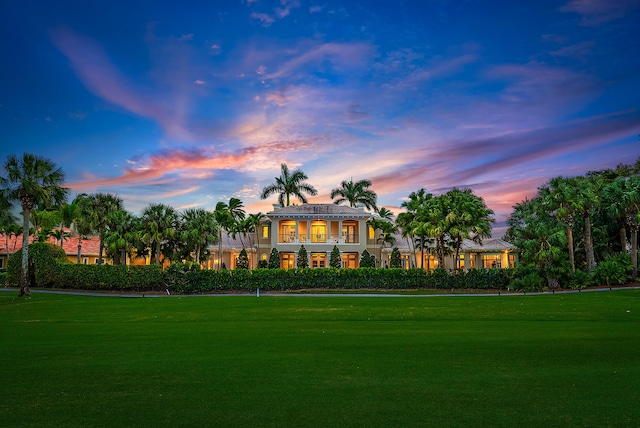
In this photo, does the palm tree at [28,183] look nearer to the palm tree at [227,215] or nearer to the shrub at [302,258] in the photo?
the palm tree at [227,215]

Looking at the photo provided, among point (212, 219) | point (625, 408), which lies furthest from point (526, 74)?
point (212, 219)

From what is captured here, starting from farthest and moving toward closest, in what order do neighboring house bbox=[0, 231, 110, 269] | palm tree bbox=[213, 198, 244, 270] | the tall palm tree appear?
neighboring house bbox=[0, 231, 110, 269]
the tall palm tree
palm tree bbox=[213, 198, 244, 270]

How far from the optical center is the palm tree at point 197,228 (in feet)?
135

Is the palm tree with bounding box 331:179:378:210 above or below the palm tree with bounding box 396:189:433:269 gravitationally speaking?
above

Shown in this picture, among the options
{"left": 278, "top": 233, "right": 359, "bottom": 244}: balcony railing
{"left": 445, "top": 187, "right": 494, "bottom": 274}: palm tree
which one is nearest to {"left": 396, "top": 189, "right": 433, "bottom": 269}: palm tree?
{"left": 445, "top": 187, "right": 494, "bottom": 274}: palm tree

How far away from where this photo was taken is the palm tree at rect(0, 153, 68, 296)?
90.1ft

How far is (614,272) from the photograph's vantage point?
28.7 m

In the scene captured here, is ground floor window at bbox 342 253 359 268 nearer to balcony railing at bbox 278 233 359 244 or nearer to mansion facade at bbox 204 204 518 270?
mansion facade at bbox 204 204 518 270

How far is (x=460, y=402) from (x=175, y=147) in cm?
3386

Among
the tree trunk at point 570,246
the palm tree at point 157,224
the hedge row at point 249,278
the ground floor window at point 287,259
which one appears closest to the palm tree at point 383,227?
the ground floor window at point 287,259

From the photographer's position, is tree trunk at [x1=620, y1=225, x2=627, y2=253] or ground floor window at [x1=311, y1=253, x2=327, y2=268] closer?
tree trunk at [x1=620, y1=225, x2=627, y2=253]

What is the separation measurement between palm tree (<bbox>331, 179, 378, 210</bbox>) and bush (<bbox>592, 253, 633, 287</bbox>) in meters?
28.8

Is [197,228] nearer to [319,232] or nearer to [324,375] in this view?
[319,232]

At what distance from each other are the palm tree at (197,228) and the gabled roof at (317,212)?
609 centimetres
